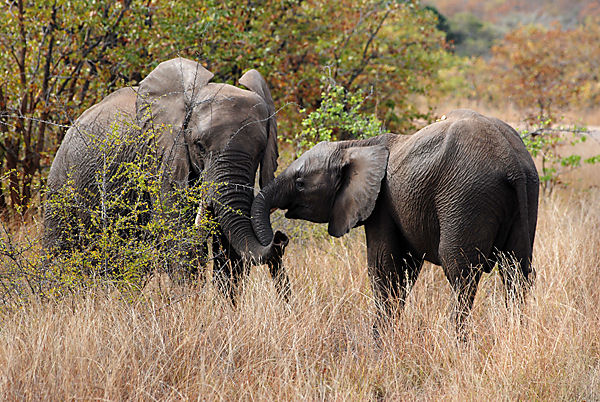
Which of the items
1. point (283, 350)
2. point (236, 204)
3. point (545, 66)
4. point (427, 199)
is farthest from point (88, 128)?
point (545, 66)

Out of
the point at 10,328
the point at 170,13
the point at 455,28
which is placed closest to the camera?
the point at 10,328

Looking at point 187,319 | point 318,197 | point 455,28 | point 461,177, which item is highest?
point 461,177

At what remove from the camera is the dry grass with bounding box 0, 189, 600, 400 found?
12.6 ft

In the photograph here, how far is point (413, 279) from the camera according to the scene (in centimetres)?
509

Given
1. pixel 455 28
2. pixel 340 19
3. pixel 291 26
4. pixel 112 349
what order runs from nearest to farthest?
pixel 112 349, pixel 291 26, pixel 340 19, pixel 455 28

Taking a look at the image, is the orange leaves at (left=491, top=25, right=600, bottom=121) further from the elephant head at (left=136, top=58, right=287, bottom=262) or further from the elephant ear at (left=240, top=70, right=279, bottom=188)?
the elephant head at (left=136, top=58, right=287, bottom=262)

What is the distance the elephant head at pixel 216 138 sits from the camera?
5.00m

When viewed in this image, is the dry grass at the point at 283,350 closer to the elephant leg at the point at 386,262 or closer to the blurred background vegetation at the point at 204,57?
the elephant leg at the point at 386,262

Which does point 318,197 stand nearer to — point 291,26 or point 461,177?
point 461,177

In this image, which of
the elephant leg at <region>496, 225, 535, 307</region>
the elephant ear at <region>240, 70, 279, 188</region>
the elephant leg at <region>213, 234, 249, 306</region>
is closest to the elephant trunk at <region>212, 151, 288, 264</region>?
the elephant ear at <region>240, 70, 279, 188</region>

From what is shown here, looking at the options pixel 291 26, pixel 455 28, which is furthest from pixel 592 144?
pixel 455 28

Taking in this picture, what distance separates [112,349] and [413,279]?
2133 mm

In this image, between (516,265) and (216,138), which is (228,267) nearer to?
(216,138)

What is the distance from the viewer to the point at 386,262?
4840 millimetres
